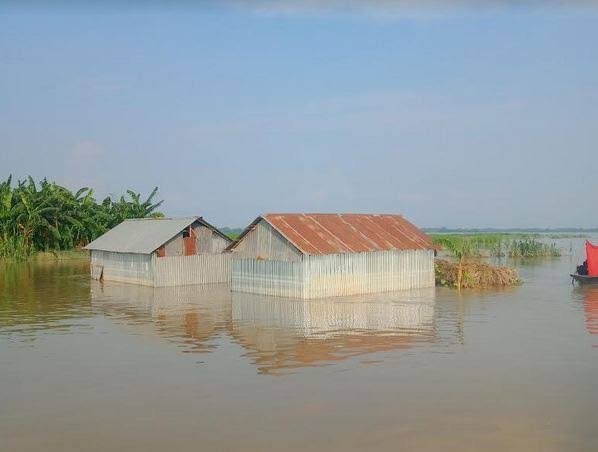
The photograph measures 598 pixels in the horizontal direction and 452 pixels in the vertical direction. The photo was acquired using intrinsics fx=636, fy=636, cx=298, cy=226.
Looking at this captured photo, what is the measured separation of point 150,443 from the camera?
989 cm

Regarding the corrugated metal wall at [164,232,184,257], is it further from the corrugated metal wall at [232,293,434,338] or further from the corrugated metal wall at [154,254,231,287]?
the corrugated metal wall at [232,293,434,338]

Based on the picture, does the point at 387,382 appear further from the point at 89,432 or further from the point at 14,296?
the point at 14,296

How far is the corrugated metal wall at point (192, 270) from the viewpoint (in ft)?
99.1

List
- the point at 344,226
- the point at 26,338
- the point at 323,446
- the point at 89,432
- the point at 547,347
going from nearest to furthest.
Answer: the point at 323,446 → the point at 89,432 → the point at 547,347 → the point at 26,338 → the point at 344,226

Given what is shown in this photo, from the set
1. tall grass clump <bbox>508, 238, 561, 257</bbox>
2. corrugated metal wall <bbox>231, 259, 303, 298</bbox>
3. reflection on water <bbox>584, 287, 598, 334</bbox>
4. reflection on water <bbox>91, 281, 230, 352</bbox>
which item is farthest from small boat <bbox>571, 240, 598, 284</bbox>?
tall grass clump <bbox>508, 238, 561, 257</bbox>

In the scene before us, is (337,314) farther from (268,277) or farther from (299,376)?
(299,376)

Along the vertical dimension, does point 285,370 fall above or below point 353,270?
below

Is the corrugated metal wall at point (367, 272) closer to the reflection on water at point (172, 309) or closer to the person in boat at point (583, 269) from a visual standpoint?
the reflection on water at point (172, 309)

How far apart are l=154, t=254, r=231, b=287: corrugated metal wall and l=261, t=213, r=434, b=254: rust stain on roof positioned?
668cm

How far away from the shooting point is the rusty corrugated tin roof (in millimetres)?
25109

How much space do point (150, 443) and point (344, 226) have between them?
18.8m

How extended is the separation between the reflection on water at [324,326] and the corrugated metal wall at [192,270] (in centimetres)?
499

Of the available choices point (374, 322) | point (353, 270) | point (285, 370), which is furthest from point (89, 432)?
point (353, 270)

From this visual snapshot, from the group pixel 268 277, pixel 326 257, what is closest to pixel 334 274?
pixel 326 257
